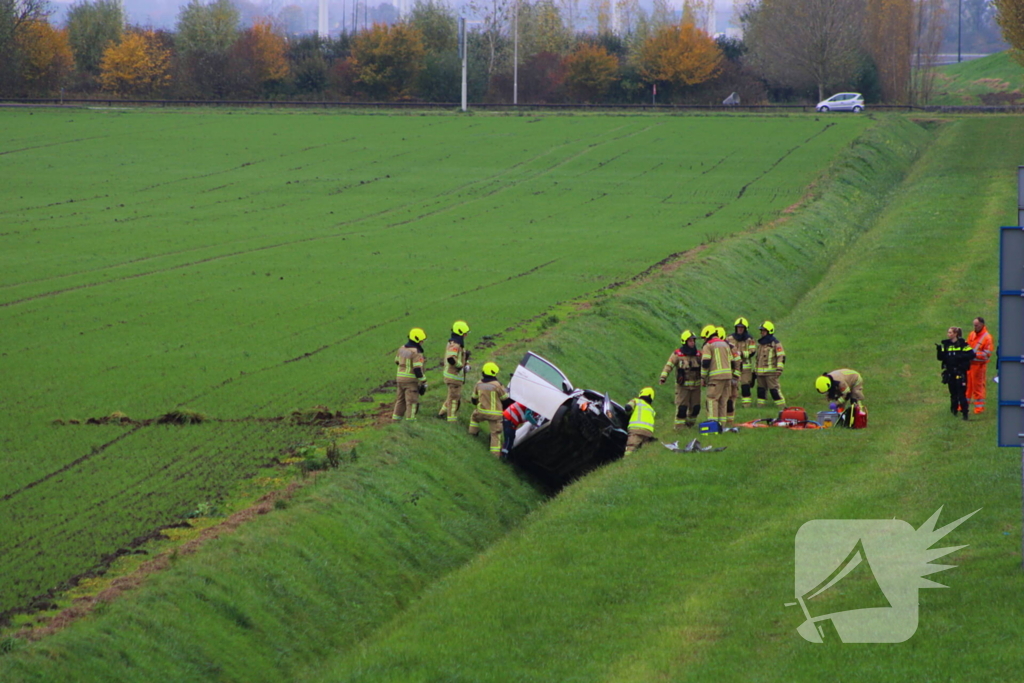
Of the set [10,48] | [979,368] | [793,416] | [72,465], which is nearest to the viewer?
[72,465]

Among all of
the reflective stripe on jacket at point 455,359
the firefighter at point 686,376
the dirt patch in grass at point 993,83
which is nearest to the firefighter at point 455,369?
the reflective stripe on jacket at point 455,359

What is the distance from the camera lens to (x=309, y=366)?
23.9 meters

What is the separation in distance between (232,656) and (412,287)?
2160 cm

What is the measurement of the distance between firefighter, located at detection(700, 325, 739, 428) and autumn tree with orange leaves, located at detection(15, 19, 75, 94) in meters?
95.2

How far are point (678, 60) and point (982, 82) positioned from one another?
50984 millimetres

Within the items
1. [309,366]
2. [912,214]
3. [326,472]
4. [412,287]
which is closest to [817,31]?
[912,214]

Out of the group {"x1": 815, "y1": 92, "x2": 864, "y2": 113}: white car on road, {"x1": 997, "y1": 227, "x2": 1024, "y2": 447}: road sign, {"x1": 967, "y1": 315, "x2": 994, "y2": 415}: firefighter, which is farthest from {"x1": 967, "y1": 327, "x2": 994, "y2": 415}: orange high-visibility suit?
{"x1": 815, "y1": 92, "x2": 864, "y2": 113}: white car on road

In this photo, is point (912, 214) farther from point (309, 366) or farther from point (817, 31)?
point (817, 31)

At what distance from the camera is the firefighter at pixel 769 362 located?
854 inches

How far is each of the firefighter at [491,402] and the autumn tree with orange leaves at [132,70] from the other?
99.4m

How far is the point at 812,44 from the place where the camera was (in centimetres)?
10131

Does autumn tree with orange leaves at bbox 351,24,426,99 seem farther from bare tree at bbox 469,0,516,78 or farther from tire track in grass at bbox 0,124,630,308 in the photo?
tire track in grass at bbox 0,124,630,308

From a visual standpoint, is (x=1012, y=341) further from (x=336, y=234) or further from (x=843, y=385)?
(x=336, y=234)

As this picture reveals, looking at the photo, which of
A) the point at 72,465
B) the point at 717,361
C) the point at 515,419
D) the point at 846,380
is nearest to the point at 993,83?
the point at 846,380
